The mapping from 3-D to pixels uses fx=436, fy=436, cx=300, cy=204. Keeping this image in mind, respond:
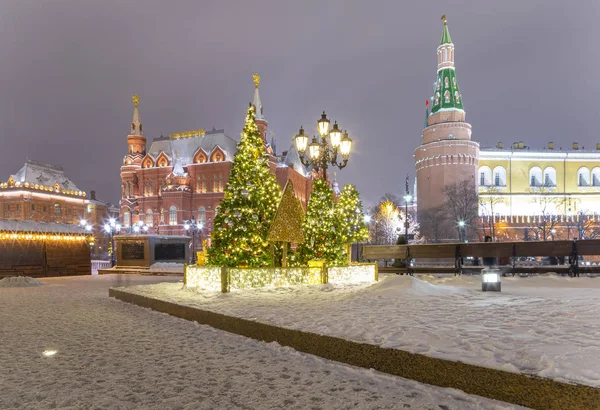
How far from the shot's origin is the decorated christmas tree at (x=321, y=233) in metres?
13.9

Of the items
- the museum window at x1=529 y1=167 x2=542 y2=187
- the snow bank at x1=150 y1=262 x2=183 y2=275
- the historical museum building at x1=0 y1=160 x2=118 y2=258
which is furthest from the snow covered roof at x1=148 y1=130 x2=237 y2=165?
the museum window at x1=529 y1=167 x2=542 y2=187

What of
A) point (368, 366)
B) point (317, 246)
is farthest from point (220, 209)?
point (368, 366)

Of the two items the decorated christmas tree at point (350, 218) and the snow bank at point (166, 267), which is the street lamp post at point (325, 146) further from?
the snow bank at point (166, 267)

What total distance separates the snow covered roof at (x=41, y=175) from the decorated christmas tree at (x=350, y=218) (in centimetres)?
6804

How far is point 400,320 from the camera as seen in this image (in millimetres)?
6312

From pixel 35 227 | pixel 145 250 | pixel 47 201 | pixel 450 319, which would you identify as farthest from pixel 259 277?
pixel 47 201

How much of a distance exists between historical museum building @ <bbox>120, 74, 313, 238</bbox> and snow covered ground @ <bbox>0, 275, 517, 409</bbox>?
50.7m

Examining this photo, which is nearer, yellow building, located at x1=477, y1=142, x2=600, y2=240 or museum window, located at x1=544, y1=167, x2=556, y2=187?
yellow building, located at x1=477, y1=142, x2=600, y2=240

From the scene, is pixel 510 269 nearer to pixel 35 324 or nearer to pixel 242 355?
pixel 242 355

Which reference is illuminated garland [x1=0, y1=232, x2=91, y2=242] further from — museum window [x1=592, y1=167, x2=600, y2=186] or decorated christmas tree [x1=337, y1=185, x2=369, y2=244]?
museum window [x1=592, y1=167, x2=600, y2=186]

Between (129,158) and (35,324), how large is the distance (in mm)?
61749

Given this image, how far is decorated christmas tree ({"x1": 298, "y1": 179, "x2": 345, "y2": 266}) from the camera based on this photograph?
13.9 m

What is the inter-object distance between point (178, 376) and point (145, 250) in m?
22.0

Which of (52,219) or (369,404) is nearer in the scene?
(369,404)
